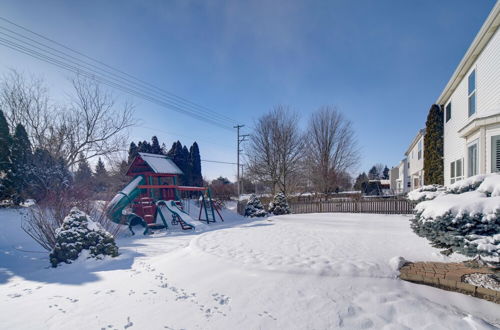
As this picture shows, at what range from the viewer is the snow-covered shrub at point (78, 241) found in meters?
5.39

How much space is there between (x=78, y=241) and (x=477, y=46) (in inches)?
494

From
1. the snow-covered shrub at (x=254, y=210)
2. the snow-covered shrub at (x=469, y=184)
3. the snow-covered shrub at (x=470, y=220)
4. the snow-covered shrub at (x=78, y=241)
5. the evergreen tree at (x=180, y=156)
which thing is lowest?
the snow-covered shrub at (x=254, y=210)

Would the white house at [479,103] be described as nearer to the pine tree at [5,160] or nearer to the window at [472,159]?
the window at [472,159]

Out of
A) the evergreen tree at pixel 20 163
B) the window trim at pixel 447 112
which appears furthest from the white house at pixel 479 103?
the evergreen tree at pixel 20 163

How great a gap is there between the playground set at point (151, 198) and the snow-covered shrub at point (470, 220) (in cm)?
893

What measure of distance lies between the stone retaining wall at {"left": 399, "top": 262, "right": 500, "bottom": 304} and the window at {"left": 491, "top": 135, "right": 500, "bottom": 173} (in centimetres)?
426

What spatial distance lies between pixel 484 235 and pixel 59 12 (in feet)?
39.9

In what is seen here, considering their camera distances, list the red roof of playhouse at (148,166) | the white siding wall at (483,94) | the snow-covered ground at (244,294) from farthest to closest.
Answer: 1. the red roof of playhouse at (148,166)
2. the white siding wall at (483,94)
3. the snow-covered ground at (244,294)

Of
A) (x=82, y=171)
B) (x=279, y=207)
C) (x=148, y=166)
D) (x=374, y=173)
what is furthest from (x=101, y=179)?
(x=374, y=173)

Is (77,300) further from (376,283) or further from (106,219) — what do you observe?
(106,219)

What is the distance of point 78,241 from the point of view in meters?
5.54

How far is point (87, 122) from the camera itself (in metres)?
15.2

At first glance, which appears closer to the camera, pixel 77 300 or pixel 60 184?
pixel 77 300

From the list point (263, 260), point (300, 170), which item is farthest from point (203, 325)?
point (300, 170)
